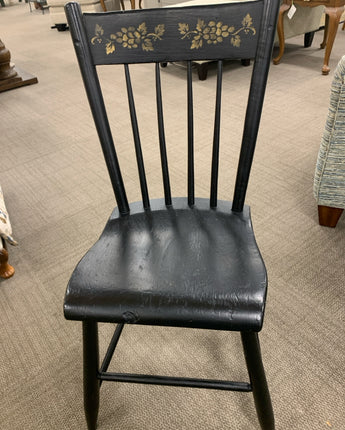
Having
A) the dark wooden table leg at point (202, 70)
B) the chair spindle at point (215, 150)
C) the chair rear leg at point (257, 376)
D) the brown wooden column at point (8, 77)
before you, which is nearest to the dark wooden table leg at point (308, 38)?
the dark wooden table leg at point (202, 70)

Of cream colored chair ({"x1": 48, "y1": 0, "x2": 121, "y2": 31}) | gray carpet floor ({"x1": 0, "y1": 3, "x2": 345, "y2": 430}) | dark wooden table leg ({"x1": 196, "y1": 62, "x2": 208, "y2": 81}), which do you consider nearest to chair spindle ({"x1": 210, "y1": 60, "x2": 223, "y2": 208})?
gray carpet floor ({"x1": 0, "y1": 3, "x2": 345, "y2": 430})

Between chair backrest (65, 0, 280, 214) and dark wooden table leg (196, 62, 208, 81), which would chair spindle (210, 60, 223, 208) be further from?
dark wooden table leg (196, 62, 208, 81)

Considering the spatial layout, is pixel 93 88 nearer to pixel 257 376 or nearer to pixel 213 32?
pixel 213 32

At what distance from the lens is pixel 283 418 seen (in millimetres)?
988

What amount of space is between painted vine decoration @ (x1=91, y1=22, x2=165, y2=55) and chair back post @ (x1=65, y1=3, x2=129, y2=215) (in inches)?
1.3

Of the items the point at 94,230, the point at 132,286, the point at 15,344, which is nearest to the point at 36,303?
the point at 15,344

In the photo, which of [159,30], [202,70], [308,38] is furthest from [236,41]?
[308,38]

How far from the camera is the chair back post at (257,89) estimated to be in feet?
2.48

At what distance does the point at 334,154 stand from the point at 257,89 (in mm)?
674

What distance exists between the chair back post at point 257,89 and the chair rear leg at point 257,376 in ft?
1.15

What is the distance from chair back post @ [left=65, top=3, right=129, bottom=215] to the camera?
0.79 m

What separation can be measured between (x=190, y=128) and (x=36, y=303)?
91 cm

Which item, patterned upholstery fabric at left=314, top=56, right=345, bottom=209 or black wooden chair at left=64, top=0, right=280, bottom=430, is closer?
black wooden chair at left=64, top=0, right=280, bottom=430

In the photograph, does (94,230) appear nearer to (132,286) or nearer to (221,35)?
(132,286)
